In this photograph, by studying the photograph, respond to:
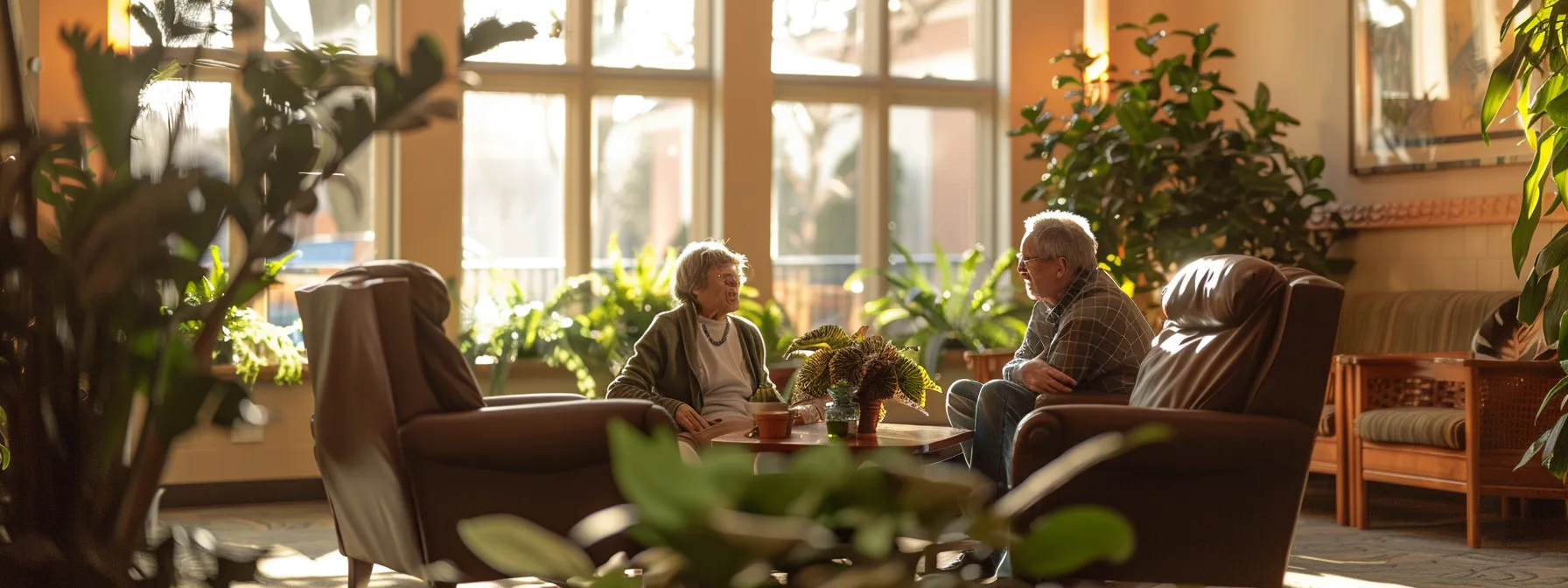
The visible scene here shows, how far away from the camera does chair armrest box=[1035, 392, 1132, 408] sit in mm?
3664

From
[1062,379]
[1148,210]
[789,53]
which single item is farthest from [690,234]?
[1062,379]

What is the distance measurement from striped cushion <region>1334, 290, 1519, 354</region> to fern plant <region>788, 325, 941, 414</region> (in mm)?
2729

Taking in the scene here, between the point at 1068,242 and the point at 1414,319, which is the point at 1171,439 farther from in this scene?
the point at 1414,319

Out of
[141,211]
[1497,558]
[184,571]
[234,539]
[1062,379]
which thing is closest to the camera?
[141,211]

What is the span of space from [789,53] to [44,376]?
6.12m

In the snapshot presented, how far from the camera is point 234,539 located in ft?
16.7

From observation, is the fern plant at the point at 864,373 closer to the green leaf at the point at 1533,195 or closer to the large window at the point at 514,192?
the green leaf at the point at 1533,195

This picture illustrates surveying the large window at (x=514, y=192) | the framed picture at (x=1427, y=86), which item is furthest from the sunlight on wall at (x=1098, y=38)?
the large window at (x=514, y=192)

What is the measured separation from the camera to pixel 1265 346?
10.8 feet

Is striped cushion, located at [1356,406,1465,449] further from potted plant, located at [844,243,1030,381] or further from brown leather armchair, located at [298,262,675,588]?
brown leather armchair, located at [298,262,675,588]

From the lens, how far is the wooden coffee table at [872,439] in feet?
11.3

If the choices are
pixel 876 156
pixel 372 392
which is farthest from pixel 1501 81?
pixel 876 156

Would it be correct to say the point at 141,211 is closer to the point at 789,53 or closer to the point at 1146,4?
the point at 789,53

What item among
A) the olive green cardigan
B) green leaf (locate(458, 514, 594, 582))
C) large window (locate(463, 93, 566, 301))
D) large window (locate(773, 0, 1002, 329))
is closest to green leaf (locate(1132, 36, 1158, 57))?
large window (locate(773, 0, 1002, 329))
